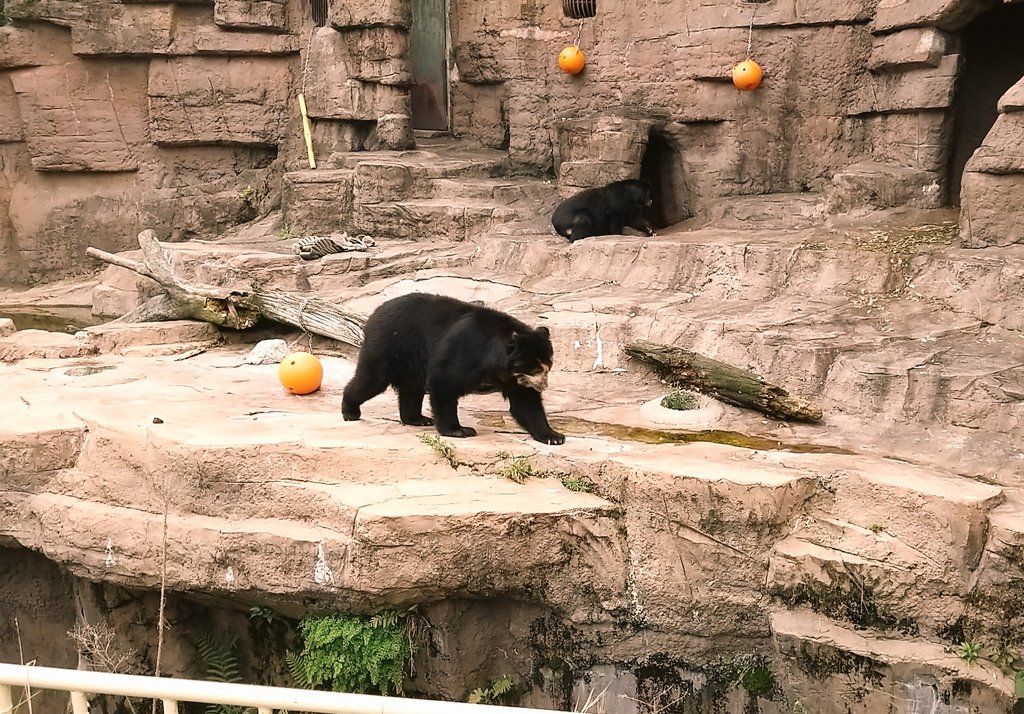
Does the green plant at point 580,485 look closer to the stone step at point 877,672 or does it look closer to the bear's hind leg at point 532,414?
the bear's hind leg at point 532,414

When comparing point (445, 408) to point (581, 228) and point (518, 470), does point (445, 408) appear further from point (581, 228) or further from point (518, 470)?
point (581, 228)

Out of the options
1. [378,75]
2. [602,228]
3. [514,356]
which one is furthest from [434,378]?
[378,75]

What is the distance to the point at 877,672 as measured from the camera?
550 centimetres

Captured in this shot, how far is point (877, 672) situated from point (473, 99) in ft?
34.8

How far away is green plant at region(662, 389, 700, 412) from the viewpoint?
713 cm

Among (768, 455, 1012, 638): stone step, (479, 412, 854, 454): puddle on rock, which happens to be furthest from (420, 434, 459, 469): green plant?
(768, 455, 1012, 638): stone step

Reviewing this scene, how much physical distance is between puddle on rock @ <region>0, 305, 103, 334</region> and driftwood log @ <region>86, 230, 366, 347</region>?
6.94ft

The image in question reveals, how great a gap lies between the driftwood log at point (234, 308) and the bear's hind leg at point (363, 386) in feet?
6.25

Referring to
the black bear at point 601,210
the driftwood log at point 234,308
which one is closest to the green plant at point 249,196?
the driftwood log at point 234,308

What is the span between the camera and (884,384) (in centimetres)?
693

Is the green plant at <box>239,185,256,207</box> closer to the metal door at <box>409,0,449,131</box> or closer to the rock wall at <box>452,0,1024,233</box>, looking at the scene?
the metal door at <box>409,0,449,131</box>

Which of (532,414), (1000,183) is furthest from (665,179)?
(532,414)

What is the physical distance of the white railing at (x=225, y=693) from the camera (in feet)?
8.54

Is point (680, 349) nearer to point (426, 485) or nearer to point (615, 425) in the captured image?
point (615, 425)
